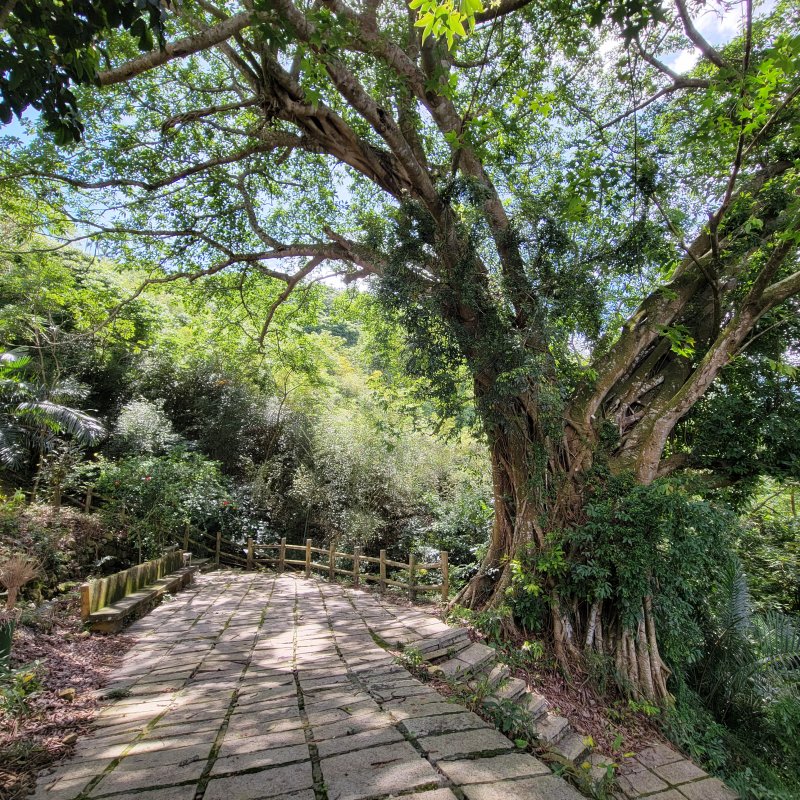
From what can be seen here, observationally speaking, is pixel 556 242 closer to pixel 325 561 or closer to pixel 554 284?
pixel 554 284

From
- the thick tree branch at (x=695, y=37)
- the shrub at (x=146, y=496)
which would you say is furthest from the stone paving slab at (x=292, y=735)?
the thick tree branch at (x=695, y=37)

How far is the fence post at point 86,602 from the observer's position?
15.8 ft

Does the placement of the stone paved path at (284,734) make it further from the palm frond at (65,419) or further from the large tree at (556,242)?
the palm frond at (65,419)

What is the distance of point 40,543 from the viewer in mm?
5574

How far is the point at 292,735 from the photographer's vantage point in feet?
8.71

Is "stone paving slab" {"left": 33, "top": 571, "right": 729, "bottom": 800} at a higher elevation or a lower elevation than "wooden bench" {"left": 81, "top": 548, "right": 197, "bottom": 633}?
lower

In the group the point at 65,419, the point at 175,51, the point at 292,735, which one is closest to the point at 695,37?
the point at 175,51

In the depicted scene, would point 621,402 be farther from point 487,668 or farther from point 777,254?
point 487,668

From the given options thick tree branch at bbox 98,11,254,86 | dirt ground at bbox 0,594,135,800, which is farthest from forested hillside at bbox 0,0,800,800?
dirt ground at bbox 0,594,135,800

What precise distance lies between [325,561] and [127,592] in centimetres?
476

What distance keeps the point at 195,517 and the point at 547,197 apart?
9.28 metres

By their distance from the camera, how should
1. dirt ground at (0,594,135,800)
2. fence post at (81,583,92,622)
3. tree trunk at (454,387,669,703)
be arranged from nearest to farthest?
1. dirt ground at (0,594,135,800)
2. tree trunk at (454,387,669,703)
3. fence post at (81,583,92,622)

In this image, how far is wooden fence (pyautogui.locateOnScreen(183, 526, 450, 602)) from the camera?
6.77 m

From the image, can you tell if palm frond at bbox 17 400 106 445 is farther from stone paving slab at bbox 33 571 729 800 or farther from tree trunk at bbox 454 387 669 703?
tree trunk at bbox 454 387 669 703
